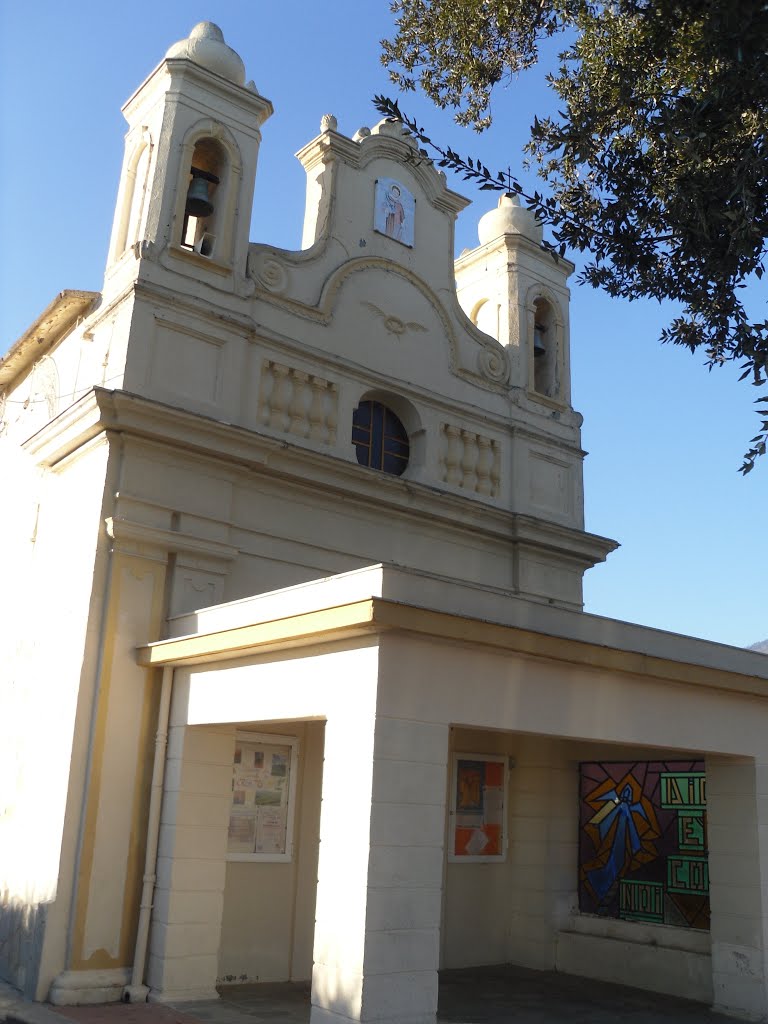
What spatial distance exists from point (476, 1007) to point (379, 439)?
23.4 ft

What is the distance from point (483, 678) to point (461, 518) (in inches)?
210

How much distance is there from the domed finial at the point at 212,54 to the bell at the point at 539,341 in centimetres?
624

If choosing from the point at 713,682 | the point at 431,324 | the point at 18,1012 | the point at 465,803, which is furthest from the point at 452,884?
the point at 431,324

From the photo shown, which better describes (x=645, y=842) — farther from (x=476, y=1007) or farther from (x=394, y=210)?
(x=394, y=210)

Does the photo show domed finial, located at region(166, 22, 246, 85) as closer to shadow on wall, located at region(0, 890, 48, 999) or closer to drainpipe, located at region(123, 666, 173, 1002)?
drainpipe, located at region(123, 666, 173, 1002)

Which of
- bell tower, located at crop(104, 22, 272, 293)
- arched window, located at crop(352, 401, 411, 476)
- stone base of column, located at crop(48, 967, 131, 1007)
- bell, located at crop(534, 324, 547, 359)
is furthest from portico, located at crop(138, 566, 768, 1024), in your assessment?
bell, located at crop(534, 324, 547, 359)

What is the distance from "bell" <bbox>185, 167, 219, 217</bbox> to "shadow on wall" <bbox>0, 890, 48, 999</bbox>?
8250 mm

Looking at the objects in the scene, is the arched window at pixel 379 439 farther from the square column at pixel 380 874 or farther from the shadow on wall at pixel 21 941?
the shadow on wall at pixel 21 941

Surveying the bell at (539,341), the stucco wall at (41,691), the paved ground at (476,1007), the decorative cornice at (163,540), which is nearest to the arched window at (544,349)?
the bell at (539,341)

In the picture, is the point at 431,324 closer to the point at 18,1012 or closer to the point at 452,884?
the point at 452,884

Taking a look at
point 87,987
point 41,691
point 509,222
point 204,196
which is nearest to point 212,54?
point 204,196

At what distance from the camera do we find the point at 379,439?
14.0m

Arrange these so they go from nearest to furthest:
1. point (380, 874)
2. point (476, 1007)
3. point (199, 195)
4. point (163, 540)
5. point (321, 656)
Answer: point (380, 874)
point (321, 656)
point (476, 1007)
point (163, 540)
point (199, 195)

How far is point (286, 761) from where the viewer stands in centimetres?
1148
